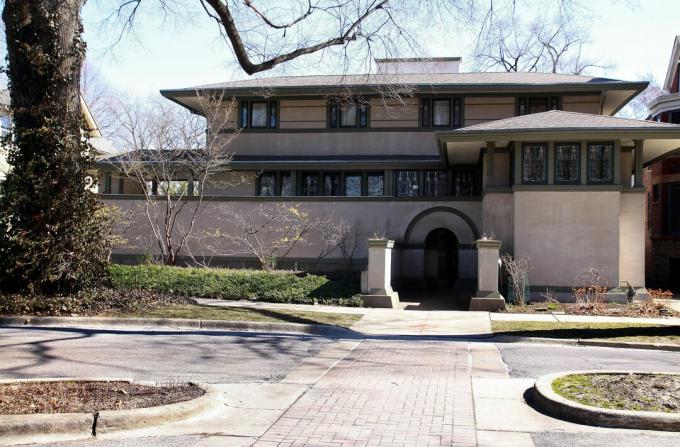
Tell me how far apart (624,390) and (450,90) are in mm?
20955

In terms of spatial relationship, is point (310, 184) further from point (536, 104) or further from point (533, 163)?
point (533, 163)

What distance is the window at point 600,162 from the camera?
2072 cm

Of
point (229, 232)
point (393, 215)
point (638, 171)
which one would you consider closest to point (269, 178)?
point (229, 232)

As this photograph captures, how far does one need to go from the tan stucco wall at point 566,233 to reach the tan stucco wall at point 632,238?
0.33 meters

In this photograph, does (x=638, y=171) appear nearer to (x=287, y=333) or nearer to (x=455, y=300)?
(x=455, y=300)

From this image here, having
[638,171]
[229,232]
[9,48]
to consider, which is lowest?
[229,232]

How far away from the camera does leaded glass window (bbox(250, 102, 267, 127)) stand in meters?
29.1

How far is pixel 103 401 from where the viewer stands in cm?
682

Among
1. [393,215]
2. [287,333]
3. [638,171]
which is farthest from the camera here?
[393,215]

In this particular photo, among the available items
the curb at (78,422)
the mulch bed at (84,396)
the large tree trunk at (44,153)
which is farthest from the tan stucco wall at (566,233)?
the curb at (78,422)

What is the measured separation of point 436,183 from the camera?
2758 cm

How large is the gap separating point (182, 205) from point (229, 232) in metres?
1.98

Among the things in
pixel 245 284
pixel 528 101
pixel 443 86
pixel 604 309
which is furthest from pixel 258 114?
pixel 604 309

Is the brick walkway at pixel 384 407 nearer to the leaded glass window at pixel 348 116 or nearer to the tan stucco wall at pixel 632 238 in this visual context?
the tan stucco wall at pixel 632 238
